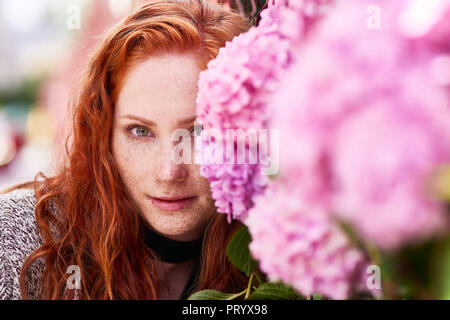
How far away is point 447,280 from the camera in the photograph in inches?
10.5

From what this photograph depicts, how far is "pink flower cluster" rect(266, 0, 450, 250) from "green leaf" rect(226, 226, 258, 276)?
24 cm

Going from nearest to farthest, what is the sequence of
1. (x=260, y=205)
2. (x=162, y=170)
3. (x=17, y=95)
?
(x=260, y=205)
(x=162, y=170)
(x=17, y=95)

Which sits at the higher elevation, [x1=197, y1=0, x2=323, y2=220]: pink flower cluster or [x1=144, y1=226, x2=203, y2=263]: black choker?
[x1=197, y1=0, x2=323, y2=220]: pink flower cluster

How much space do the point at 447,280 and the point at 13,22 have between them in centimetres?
77

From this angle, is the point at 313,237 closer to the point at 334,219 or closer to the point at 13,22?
the point at 334,219

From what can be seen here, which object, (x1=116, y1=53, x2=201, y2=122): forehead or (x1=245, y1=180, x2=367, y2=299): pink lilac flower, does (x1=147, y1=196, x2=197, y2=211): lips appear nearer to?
(x1=116, y1=53, x2=201, y2=122): forehead

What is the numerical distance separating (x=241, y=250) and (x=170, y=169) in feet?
0.47

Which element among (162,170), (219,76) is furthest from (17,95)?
(219,76)

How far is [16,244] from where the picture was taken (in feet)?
2.10

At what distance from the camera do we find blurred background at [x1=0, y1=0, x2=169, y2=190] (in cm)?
77

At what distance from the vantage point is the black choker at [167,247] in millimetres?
690

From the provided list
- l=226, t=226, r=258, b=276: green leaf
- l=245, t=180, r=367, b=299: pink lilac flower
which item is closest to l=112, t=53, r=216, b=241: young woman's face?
l=226, t=226, r=258, b=276: green leaf

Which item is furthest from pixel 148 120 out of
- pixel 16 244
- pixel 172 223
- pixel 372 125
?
pixel 372 125

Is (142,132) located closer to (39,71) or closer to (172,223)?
(172,223)
